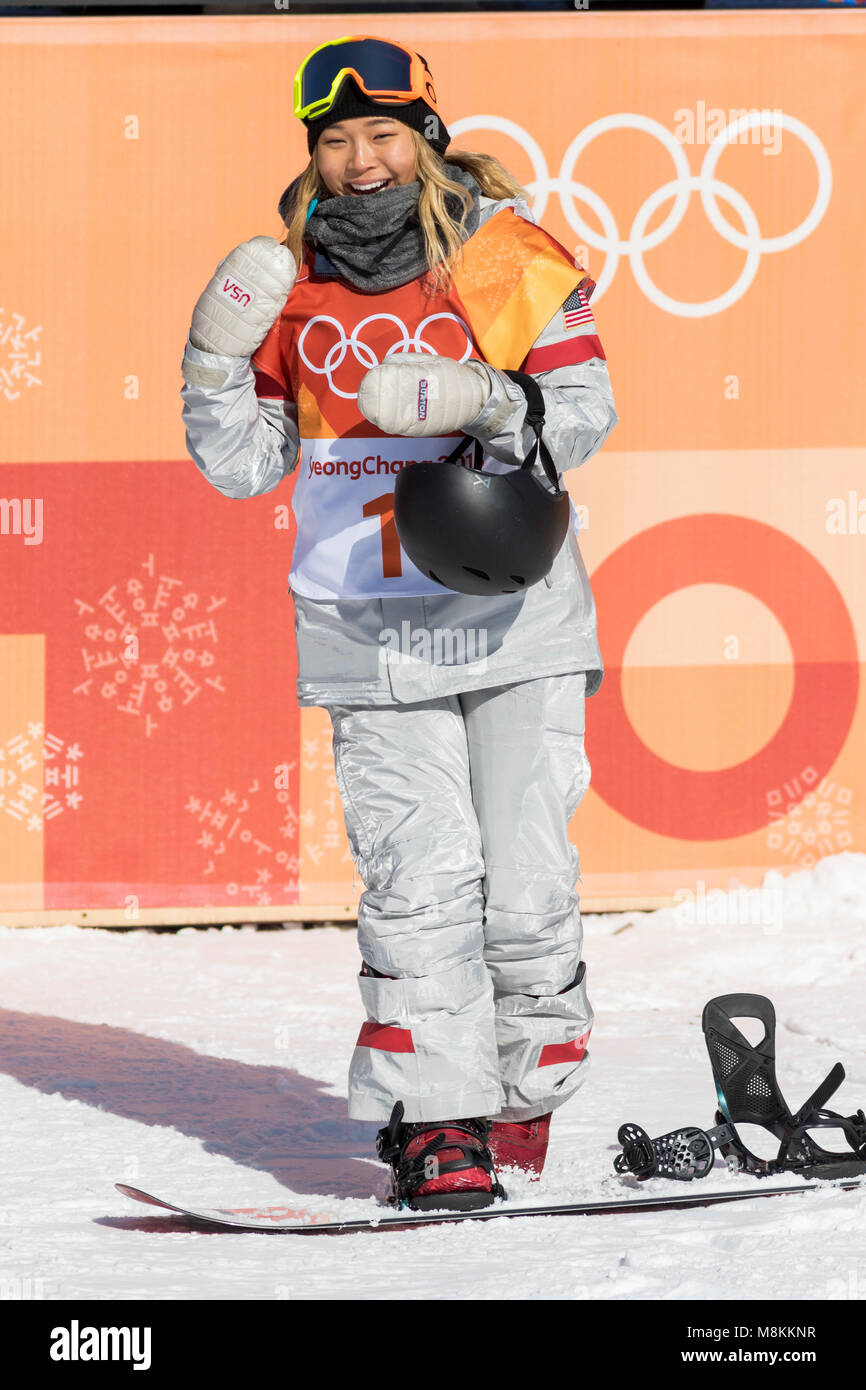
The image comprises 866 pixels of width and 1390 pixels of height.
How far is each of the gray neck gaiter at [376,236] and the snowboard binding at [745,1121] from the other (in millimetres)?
1219

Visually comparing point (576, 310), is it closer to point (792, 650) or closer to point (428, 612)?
point (428, 612)

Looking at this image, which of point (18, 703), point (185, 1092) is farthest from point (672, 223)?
point (185, 1092)

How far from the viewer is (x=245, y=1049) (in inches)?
131

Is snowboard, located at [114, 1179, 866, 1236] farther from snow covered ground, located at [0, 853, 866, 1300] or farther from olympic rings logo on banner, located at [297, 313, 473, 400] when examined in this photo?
olympic rings logo on banner, located at [297, 313, 473, 400]

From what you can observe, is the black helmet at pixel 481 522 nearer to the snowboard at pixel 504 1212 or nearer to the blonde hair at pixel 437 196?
the blonde hair at pixel 437 196

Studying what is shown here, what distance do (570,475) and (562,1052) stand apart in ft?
7.46

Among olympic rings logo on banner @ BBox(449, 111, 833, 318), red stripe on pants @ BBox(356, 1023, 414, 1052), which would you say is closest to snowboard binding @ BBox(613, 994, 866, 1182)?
red stripe on pants @ BBox(356, 1023, 414, 1052)

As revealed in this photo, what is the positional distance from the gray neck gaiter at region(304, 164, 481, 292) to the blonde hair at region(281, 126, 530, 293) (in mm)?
22

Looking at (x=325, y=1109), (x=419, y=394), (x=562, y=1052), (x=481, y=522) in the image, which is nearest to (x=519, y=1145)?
(x=562, y=1052)

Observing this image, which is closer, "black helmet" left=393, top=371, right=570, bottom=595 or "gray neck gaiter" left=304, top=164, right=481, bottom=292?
"black helmet" left=393, top=371, right=570, bottom=595

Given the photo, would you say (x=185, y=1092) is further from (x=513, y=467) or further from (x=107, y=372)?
(x=107, y=372)

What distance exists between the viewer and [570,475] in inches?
170

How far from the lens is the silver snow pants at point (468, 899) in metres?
2.25

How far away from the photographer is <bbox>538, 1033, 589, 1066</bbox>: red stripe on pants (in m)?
2.36
